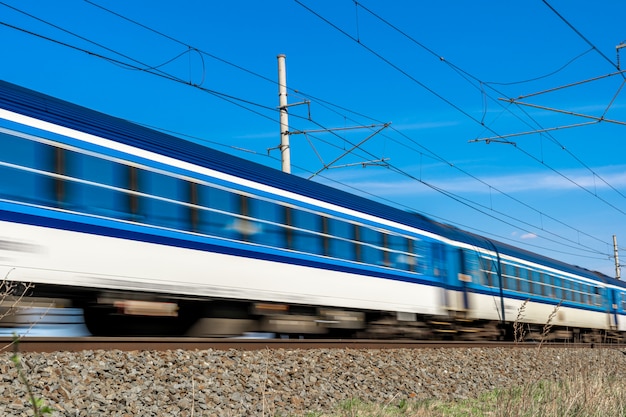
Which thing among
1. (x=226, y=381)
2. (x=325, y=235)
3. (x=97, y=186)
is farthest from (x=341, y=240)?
(x=226, y=381)

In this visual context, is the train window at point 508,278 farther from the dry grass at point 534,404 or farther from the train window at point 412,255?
the dry grass at point 534,404

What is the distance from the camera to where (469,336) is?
19.3 meters

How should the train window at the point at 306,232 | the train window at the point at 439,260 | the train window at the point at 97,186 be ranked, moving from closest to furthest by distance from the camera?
the train window at the point at 97,186 < the train window at the point at 306,232 < the train window at the point at 439,260

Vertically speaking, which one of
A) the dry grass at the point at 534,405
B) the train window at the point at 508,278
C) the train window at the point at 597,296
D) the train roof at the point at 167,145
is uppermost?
the train roof at the point at 167,145

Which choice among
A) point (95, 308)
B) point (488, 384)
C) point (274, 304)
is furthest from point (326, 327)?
point (95, 308)

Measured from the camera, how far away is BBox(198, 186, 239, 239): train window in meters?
10.7

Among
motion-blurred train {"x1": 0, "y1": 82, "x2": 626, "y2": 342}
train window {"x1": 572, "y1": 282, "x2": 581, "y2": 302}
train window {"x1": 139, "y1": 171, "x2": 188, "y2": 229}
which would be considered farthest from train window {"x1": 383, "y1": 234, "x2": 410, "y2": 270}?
train window {"x1": 572, "y1": 282, "x2": 581, "y2": 302}

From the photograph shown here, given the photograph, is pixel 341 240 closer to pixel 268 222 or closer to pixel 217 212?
pixel 268 222

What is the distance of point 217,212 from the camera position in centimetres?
1091

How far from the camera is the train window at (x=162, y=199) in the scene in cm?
983

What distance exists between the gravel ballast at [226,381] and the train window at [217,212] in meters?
2.18

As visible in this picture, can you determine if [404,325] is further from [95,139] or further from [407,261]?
[95,139]

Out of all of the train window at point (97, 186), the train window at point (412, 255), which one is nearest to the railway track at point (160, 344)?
the train window at point (97, 186)

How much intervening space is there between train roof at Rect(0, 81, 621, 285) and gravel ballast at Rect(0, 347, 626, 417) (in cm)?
304
